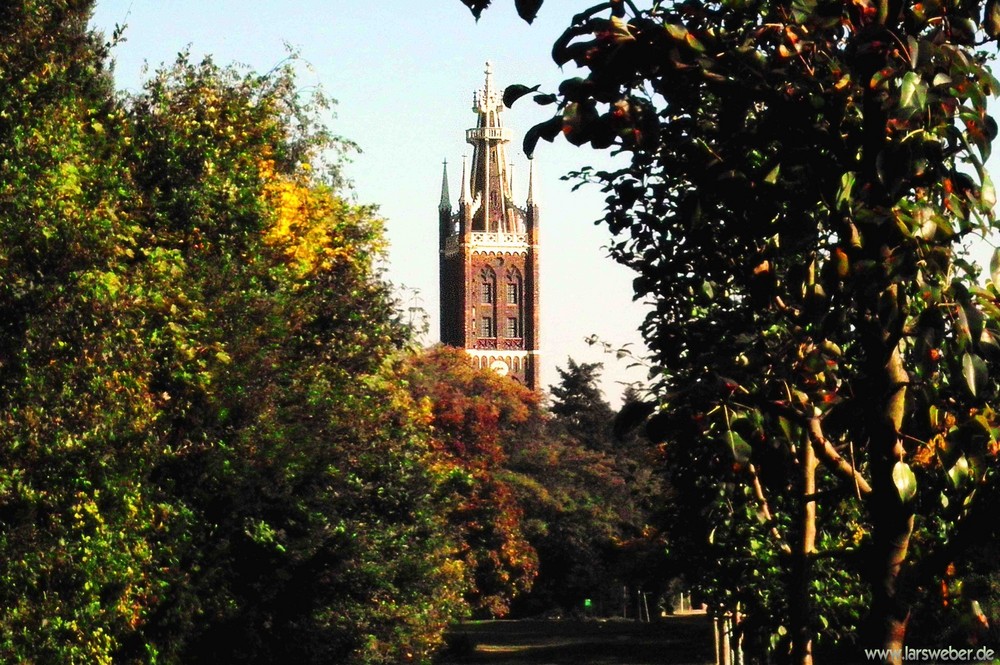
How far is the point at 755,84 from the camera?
22.5ft

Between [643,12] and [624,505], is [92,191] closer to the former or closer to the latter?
[643,12]

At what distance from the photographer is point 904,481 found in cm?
659

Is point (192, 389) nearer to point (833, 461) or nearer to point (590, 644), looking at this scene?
point (833, 461)

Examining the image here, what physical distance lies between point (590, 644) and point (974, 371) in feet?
233

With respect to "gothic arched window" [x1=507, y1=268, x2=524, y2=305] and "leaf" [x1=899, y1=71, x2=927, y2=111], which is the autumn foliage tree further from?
"gothic arched window" [x1=507, y1=268, x2=524, y2=305]

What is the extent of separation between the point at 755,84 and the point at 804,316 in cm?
88

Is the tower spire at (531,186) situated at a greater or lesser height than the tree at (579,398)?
greater

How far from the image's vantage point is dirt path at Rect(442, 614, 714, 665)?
66.6 meters

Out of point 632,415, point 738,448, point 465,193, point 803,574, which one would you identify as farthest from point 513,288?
point 738,448

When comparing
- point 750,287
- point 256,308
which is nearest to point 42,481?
point 256,308

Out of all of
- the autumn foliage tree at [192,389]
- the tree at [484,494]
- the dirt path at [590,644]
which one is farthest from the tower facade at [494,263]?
the autumn foliage tree at [192,389]

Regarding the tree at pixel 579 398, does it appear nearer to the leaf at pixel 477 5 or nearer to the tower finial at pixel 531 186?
the tower finial at pixel 531 186

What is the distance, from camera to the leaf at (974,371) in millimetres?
5920

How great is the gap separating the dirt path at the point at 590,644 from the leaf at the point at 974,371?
55754mm
